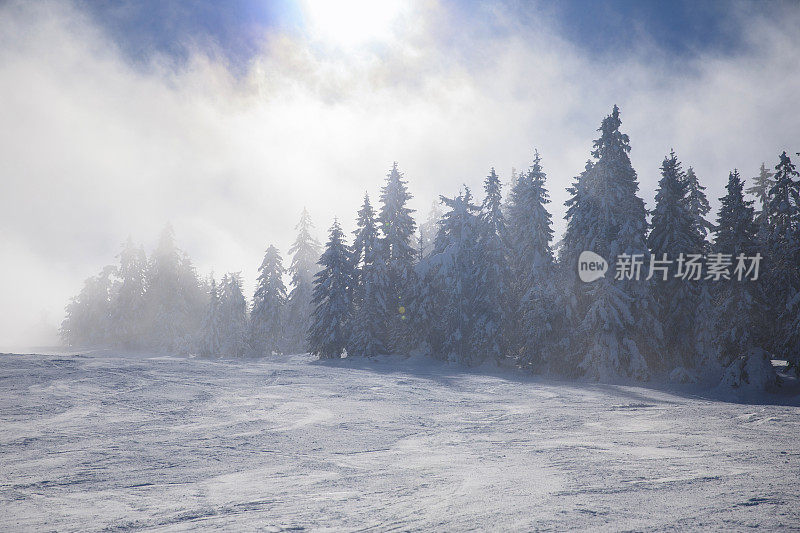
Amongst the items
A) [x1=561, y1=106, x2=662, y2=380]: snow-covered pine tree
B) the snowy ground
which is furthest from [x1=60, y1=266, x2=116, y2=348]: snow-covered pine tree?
[x1=561, y1=106, x2=662, y2=380]: snow-covered pine tree

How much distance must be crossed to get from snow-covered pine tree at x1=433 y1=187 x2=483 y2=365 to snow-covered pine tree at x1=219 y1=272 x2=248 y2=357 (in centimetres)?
2534

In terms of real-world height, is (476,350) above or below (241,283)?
below

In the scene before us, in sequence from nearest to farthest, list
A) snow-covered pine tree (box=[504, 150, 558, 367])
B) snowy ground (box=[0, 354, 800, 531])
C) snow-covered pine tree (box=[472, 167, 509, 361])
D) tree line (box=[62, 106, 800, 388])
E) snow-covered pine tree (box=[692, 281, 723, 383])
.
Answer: snowy ground (box=[0, 354, 800, 531]) → tree line (box=[62, 106, 800, 388]) → snow-covered pine tree (box=[692, 281, 723, 383]) → snow-covered pine tree (box=[504, 150, 558, 367]) → snow-covered pine tree (box=[472, 167, 509, 361])

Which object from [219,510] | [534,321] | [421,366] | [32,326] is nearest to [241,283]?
[421,366]

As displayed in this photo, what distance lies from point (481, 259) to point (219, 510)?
1184 inches

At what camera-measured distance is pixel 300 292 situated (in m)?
50.7

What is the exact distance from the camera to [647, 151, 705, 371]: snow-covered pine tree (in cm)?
2725

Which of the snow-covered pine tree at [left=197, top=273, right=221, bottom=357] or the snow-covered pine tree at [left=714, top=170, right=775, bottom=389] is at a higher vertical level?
the snow-covered pine tree at [left=714, top=170, right=775, bottom=389]

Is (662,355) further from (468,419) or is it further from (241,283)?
(241,283)

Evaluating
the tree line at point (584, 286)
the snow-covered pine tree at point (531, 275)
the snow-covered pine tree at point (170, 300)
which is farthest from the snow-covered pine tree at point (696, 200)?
the snow-covered pine tree at point (170, 300)

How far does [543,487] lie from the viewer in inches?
217

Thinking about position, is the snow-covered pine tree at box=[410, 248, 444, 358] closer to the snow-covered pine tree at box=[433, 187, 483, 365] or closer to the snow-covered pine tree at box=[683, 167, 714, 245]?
the snow-covered pine tree at box=[433, 187, 483, 365]

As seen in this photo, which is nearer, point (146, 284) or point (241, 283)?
point (241, 283)

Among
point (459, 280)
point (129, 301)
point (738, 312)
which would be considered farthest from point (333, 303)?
point (129, 301)
